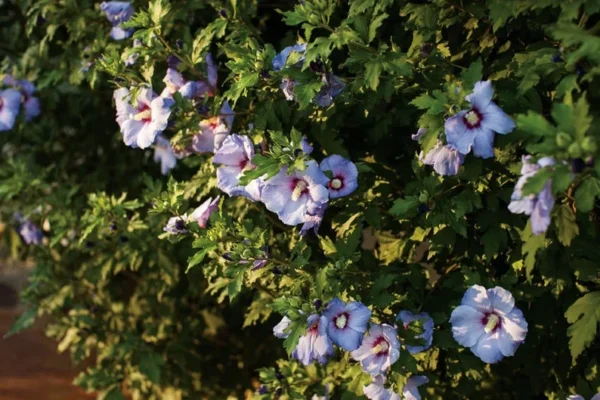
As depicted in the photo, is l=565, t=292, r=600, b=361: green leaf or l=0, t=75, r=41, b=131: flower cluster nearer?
l=565, t=292, r=600, b=361: green leaf

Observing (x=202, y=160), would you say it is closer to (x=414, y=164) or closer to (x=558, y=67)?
(x=414, y=164)

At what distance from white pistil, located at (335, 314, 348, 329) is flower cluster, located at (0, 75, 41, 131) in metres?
1.59

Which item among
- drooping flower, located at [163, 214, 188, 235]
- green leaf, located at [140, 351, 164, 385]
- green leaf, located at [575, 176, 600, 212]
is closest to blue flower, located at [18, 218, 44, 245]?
green leaf, located at [140, 351, 164, 385]

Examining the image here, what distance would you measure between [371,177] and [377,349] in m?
0.55

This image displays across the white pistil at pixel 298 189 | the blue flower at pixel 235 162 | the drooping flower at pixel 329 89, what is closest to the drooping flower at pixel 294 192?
the white pistil at pixel 298 189

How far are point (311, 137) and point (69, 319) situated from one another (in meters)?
1.51

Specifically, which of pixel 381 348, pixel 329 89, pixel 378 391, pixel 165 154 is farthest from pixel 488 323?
pixel 165 154

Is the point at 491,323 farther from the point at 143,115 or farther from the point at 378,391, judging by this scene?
the point at 143,115

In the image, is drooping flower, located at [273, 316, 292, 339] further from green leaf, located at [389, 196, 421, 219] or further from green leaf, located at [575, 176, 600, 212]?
green leaf, located at [575, 176, 600, 212]

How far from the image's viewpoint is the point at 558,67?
1.72m

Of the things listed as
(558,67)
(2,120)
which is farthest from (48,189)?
(558,67)

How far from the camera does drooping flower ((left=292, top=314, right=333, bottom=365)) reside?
194cm

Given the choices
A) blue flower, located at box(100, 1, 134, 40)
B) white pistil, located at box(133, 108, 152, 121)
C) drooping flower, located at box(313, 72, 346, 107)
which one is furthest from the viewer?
blue flower, located at box(100, 1, 134, 40)

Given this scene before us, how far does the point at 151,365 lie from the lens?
3.13m
